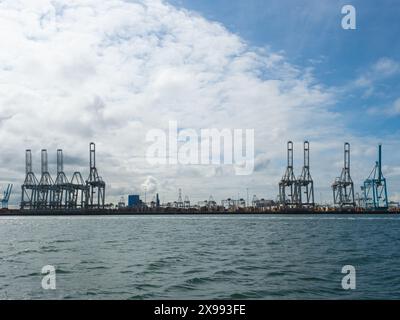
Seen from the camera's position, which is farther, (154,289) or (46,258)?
(46,258)

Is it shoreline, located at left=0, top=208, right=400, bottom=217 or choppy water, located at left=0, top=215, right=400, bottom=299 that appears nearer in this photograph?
choppy water, located at left=0, top=215, right=400, bottom=299

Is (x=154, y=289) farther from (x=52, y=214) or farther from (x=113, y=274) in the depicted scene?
(x=52, y=214)

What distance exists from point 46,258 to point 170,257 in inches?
252

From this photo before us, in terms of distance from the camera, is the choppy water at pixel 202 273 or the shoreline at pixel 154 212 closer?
the choppy water at pixel 202 273

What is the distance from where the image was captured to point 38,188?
477 ft

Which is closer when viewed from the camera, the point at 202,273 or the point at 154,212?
the point at 202,273

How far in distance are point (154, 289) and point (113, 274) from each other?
342cm
